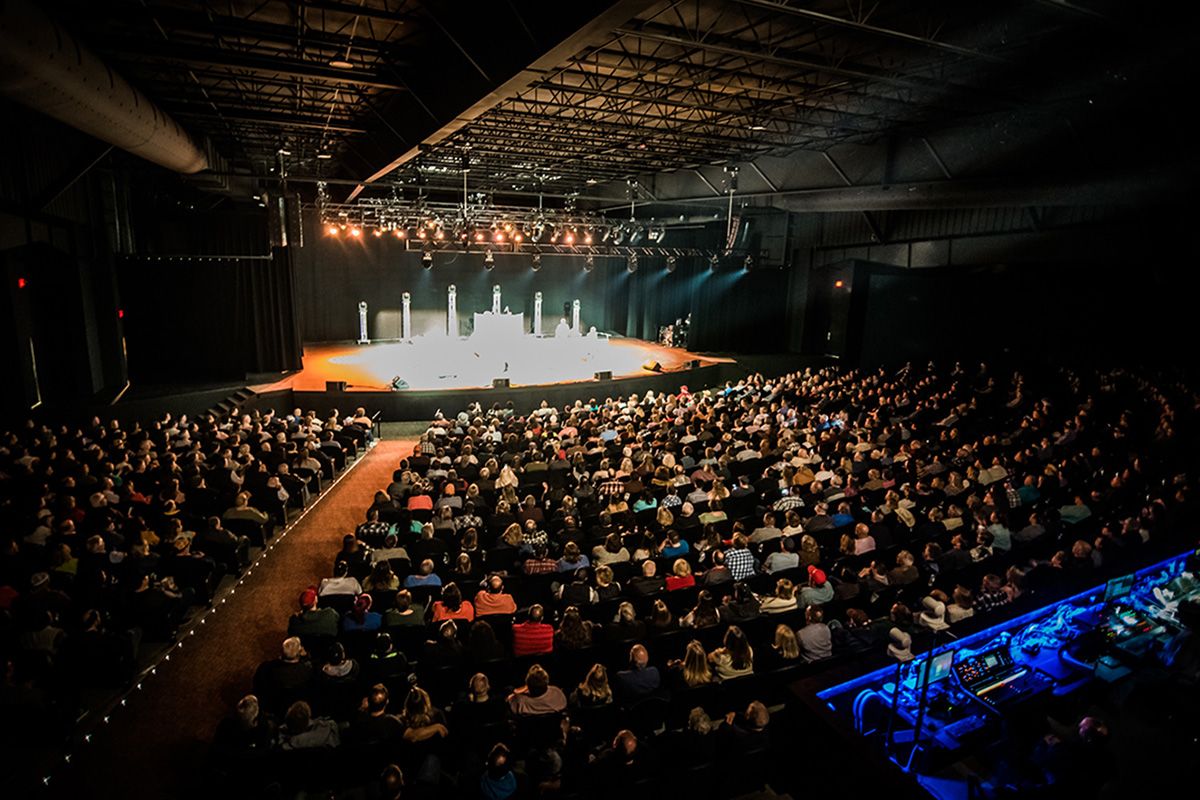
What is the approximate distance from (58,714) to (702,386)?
18.2m

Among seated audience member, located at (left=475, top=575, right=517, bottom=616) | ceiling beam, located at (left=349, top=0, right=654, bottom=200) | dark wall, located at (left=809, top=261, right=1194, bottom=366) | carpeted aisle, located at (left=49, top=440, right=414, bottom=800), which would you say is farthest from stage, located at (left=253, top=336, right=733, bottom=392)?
seated audience member, located at (left=475, top=575, right=517, bottom=616)

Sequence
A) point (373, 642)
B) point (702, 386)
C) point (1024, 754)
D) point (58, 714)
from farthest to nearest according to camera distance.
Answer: point (702, 386) < point (373, 642) < point (58, 714) < point (1024, 754)

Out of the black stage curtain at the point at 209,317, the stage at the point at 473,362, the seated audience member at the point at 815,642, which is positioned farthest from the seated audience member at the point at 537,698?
the black stage curtain at the point at 209,317

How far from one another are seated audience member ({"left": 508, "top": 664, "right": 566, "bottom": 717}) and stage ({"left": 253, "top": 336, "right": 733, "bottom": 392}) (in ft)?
40.8

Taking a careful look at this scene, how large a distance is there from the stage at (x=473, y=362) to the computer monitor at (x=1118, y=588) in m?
13.2

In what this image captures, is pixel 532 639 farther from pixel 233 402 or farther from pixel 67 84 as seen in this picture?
pixel 233 402

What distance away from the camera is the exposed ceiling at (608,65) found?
22.9ft

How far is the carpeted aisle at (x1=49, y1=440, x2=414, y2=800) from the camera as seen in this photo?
5129 millimetres

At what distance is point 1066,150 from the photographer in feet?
36.5

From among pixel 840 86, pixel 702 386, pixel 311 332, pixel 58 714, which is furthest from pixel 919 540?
pixel 311 332

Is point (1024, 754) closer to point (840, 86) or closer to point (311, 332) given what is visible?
point (840, 86)

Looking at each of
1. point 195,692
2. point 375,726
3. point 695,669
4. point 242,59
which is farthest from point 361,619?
point 242,59

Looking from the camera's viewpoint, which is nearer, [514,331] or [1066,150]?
[1066,150]

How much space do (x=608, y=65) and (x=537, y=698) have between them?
9395 mm
